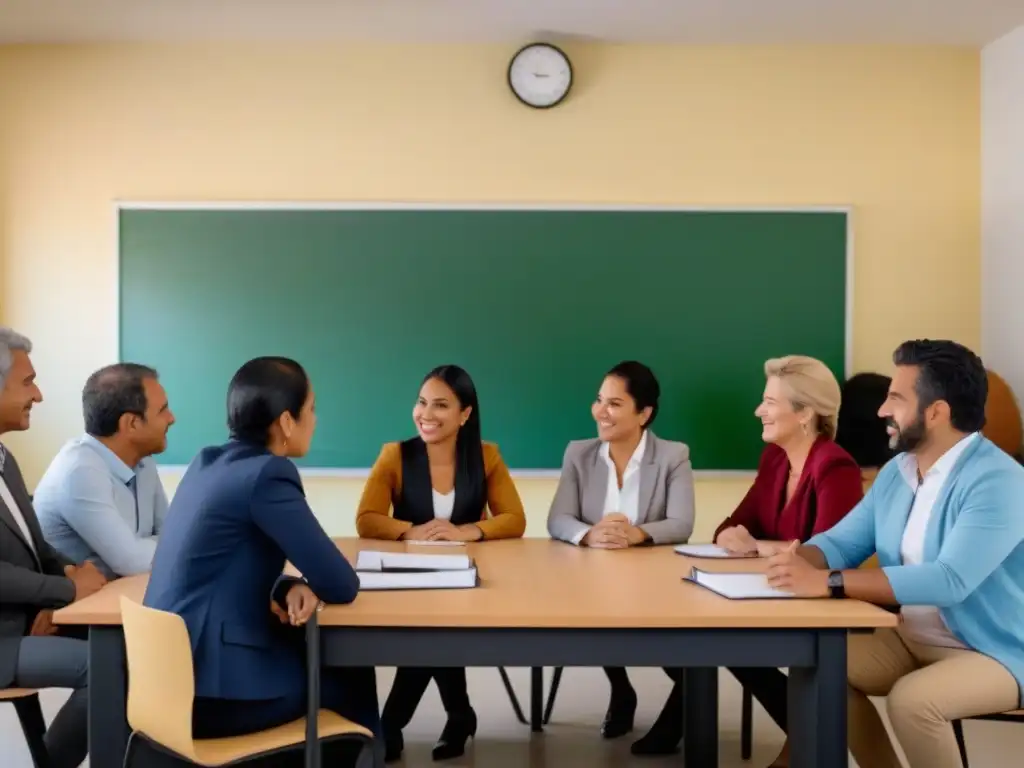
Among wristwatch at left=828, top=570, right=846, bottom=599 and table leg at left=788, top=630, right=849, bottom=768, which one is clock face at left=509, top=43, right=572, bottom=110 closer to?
wristwatch at left=828, top=570, right=846, bottom=599

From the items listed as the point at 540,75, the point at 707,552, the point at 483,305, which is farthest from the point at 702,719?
the point at 540,75

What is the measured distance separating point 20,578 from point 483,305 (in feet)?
8.82

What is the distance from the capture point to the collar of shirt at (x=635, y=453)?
3725mm

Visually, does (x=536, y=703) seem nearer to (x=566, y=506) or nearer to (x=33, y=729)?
(x=566, y=506)

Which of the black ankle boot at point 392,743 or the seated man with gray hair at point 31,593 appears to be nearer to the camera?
the seated man with gray hair at point 31,593

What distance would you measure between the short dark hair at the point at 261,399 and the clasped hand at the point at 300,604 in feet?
1.17

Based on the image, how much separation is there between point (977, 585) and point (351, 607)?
1.45 metres

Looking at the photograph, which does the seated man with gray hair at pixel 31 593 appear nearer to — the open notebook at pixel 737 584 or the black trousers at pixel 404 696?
the black trousers at pixel 404 696

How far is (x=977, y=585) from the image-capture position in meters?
2.48

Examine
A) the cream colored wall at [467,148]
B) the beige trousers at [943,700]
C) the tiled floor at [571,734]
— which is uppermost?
the cream colored wall at [467,148]

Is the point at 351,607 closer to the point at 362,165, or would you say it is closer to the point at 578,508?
the point at 578,508

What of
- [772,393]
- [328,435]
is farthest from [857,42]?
[328,435]

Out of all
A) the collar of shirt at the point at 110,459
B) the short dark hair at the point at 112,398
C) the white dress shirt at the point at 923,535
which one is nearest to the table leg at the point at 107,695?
the collar of shirt at the point at 110,459

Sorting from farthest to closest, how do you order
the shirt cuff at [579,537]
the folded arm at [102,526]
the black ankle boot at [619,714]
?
the black ankle boot at [619,714]
the shirt cuff at [579,537]
the folded arm at [102,526]
